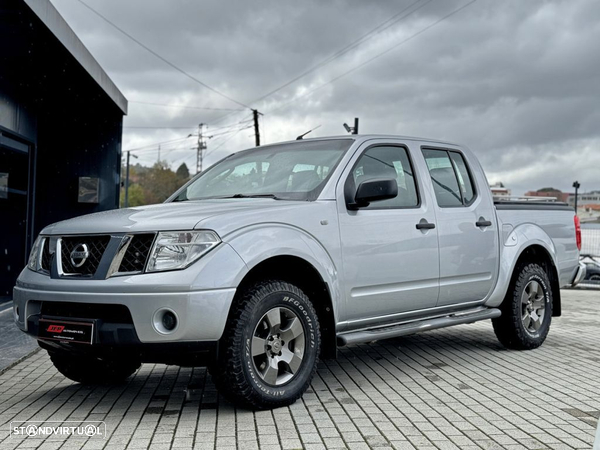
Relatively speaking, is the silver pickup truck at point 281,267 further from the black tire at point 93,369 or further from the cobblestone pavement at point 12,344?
the cobblestone pavement at point 12,344

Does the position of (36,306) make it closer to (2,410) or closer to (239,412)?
(2,410)

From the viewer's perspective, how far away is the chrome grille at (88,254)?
4.46 m

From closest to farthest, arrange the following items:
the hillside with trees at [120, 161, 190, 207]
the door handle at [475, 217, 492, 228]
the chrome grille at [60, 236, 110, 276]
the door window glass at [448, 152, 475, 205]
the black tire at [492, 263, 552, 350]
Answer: the chrome grille at [60, 236, 110, 276], the door handle at [475, 217, 492, 228], the door window glass at [448, 152, 475, 205], the black tire at [492, 263, 552, 350], the hillside with trees at [120, 161, 190, 207]

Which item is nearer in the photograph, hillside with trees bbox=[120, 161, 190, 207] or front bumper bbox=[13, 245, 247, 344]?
front bumper bbox=[13, 245, 247, 344]

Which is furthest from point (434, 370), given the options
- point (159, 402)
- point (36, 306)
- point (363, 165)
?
point (36, 306)

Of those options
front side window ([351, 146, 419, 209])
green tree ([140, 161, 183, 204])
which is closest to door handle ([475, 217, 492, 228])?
front side window ([351, 146, 419, 209])

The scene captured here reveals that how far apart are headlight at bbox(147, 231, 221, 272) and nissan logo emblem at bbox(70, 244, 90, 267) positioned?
520 mm

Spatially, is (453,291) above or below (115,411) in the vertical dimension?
above

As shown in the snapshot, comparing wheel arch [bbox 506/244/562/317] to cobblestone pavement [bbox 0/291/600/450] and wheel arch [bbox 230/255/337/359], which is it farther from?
wheel arch [bbox 230/255/337/359]

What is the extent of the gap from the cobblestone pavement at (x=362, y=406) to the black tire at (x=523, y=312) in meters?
0.15

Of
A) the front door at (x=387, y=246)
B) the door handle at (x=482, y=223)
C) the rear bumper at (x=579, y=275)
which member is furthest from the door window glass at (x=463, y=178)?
the rear bumper at (x=579, y=275)

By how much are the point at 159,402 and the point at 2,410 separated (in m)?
1.05

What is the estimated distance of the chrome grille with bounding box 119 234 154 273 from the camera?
4.30 meters

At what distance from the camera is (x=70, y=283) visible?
4438 millimetres
